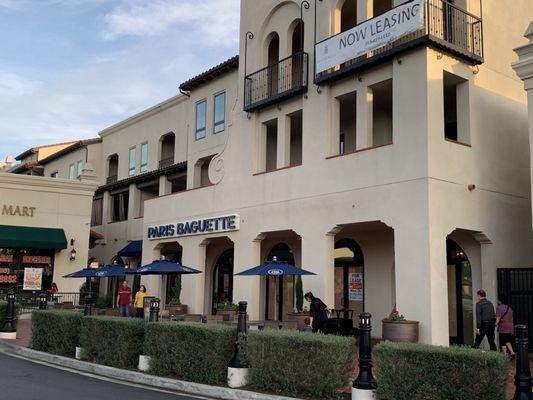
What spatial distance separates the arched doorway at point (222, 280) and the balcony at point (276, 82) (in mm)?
7303

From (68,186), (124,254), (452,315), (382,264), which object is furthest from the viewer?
(124,254)

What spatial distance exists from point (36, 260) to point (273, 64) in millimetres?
15848

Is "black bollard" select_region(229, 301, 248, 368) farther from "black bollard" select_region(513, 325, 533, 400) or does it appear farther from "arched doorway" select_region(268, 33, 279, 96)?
"arched doorway" select_region(268, 33, 279, 96)

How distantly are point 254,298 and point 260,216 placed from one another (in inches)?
109

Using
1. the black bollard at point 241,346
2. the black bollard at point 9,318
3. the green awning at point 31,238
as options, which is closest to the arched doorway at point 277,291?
the black bollard at point 9,318

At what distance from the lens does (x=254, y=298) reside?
20.1 m

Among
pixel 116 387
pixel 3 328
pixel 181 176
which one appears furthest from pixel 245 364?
pixel 181 176

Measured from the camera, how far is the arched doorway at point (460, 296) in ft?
56.6

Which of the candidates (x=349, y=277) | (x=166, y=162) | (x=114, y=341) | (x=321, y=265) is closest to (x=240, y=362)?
(x=114, y=341)

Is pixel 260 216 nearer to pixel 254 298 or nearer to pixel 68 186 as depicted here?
pixel 254 298

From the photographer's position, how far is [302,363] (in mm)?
9375

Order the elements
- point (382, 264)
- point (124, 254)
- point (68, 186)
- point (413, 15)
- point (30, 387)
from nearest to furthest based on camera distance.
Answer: point (30, 387), point (413, 15), point (382, 264), point (68, 186), point (124, 254)

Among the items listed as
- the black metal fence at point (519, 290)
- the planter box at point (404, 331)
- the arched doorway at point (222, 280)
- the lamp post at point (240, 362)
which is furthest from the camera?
the arched doorway at point (222, 280)

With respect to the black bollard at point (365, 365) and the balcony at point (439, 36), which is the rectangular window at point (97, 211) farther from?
the black bollard at point (365, 365)
